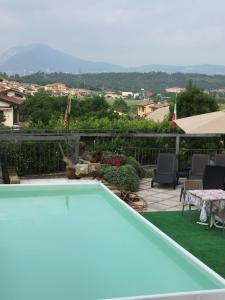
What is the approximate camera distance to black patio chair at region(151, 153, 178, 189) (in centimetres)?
1130

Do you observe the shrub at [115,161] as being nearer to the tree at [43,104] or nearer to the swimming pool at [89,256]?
the swimming pool at [89,256]

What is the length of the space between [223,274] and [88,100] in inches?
792

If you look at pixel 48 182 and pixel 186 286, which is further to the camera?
pixel 48 182

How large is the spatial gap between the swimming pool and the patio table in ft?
3.99

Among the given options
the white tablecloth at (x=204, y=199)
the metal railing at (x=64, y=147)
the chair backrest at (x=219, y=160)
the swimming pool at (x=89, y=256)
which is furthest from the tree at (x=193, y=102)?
the white tablecloth at (x=204, y=199)

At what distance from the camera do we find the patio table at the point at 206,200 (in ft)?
26.3

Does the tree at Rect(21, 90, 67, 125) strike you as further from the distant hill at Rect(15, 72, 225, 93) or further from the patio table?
the distant hill at Rect(15, 72, 225, 93)

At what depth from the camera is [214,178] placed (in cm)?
934

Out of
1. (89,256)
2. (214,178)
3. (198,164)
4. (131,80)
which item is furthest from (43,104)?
(131,80)

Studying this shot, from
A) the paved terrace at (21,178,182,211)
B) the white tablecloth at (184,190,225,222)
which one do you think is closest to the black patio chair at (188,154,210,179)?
the paved terrace at (21,178,182,211)

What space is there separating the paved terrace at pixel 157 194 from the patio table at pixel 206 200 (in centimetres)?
110

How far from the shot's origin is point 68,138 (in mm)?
11898

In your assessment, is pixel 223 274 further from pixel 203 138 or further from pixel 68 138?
pixel 203 138

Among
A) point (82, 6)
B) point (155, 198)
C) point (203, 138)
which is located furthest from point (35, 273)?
point (82, 6)
